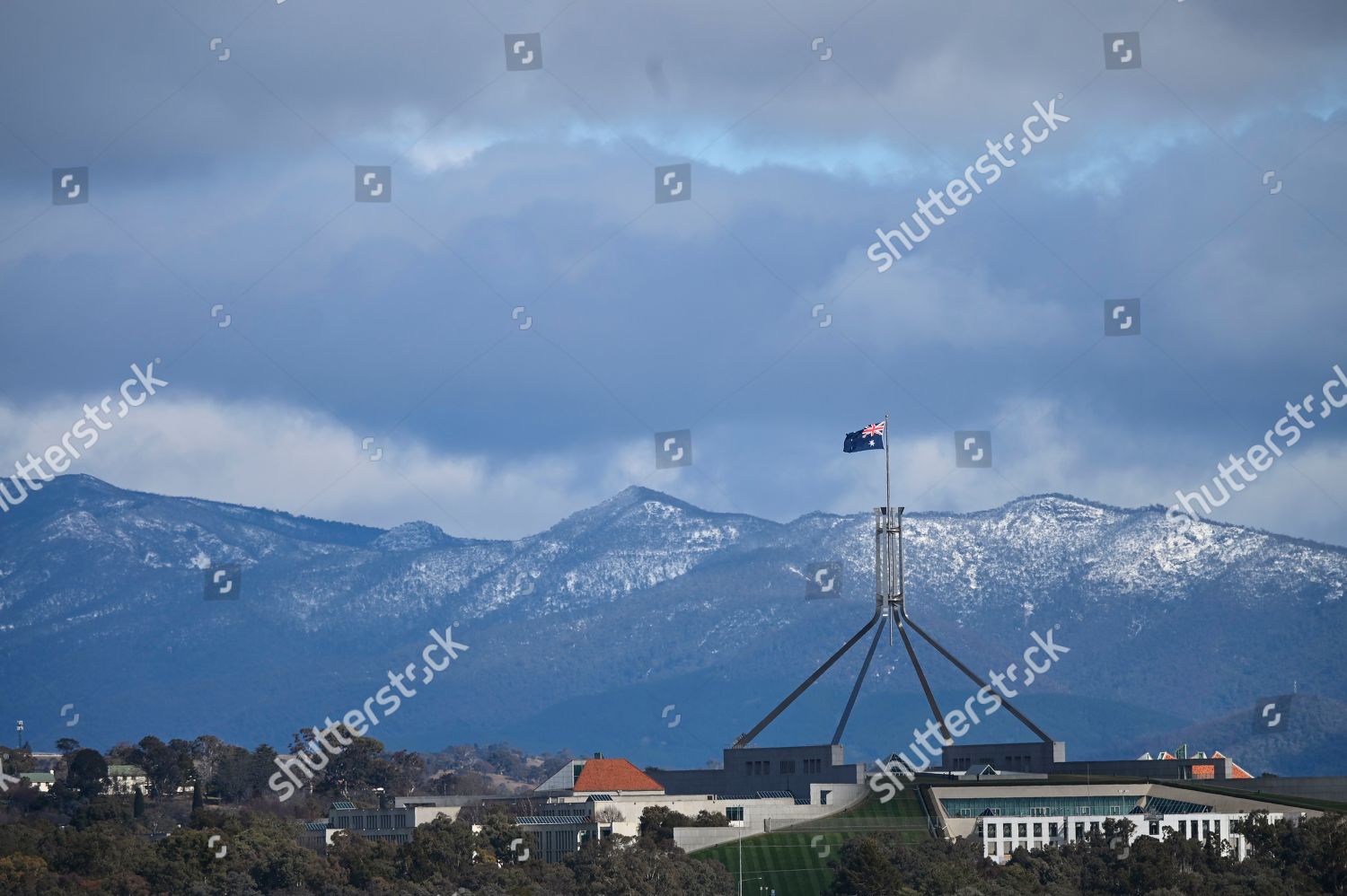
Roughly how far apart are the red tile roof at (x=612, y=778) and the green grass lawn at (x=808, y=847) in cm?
2223

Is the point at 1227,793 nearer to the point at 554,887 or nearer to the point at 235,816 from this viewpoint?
the point at 554,887

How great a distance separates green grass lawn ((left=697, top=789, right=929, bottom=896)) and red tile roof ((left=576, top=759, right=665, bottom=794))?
22.2 meters

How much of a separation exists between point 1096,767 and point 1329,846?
1361 inches

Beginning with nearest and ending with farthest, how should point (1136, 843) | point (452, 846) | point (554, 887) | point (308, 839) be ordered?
1. point (1136, 843)
2. point (554, 887)
3. point (452, 846)
4. point (308, 839)

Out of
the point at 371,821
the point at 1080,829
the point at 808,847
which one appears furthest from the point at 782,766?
the point at 371,821

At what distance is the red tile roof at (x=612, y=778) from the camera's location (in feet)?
577

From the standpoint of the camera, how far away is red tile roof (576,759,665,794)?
6924 inches

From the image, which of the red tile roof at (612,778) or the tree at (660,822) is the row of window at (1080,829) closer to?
the tree at (660,822)

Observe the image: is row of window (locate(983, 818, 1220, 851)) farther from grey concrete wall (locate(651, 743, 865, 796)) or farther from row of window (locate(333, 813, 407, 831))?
row of window (locate(333, 813, 407, 831))

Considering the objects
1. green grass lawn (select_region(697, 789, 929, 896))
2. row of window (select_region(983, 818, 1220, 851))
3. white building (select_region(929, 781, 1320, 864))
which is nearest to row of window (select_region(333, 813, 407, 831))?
green grass lawn (select_region(697, 789, 929, 896))

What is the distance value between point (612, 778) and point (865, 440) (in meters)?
43.9

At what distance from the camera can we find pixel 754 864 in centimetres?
14925

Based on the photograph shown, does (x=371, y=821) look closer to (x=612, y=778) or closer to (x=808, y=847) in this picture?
(x=612, y=778)

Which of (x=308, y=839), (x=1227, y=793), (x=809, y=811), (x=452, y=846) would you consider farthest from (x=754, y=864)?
(x=308, y=839)
